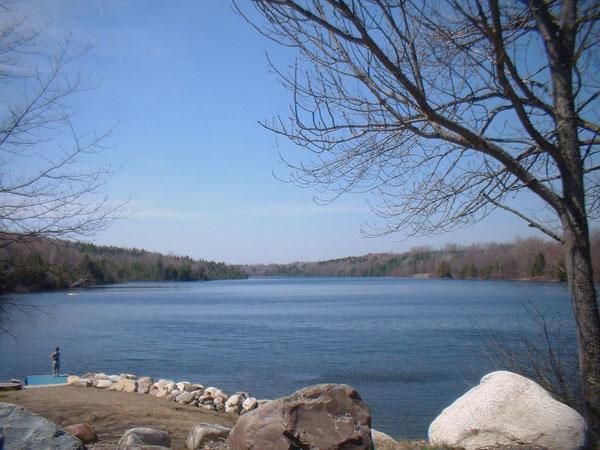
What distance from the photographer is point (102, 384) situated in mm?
19750

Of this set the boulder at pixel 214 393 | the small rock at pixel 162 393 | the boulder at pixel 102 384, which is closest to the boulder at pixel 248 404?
the boulder at pixel 214 393

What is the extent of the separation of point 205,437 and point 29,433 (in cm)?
309

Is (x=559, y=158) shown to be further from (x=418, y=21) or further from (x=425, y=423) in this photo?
(x=425, y=423)

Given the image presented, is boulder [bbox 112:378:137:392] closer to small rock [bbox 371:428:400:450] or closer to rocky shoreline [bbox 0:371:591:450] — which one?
rocky shoreline [bbox 0:371:591:450]

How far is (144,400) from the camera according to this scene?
57.7 feet

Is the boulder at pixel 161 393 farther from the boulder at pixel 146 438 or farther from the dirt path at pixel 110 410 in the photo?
the boulder at pixel 146 438

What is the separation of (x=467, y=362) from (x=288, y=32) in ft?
64.6

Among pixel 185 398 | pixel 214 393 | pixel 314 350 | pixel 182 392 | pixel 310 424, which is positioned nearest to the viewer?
pixel 310 424

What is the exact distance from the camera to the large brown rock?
5.68m

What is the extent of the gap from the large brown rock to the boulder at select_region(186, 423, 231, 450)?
200cm

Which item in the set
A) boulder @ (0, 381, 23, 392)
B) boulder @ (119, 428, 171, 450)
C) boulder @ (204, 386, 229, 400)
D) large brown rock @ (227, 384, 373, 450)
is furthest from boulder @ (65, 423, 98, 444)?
boulder @ (0, 381, 23, 392)

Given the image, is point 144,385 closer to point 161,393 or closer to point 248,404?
point 161,393

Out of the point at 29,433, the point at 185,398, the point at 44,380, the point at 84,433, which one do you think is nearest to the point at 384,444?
the point at 29,433

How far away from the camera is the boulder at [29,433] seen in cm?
543
